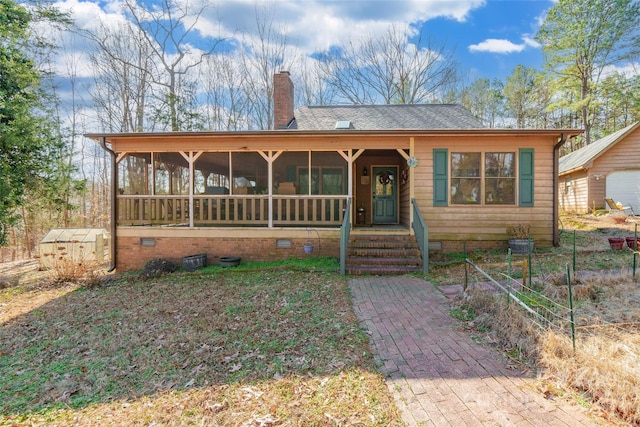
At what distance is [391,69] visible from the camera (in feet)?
67.2

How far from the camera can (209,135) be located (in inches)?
311

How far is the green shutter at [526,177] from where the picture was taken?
8.00 metres

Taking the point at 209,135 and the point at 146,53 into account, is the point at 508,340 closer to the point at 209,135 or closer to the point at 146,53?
the point at 209,135

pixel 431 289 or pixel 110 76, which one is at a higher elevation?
pixel 110 76

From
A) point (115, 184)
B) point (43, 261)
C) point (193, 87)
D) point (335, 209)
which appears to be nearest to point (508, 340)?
point (335, 209)

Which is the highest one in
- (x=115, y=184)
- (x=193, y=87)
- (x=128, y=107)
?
(x=193, y=87)

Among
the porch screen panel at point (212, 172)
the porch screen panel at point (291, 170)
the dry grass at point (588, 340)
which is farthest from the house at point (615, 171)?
the porch screen panel at point (212, 172)

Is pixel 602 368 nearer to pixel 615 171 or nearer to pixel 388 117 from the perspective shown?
pixel 388 117

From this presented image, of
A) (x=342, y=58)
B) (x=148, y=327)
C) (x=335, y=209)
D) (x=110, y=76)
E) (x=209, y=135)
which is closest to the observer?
(x=148, y=327)

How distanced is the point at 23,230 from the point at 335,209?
14.3 metres

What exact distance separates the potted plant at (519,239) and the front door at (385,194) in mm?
3683

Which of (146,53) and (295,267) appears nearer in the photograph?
(295,267)

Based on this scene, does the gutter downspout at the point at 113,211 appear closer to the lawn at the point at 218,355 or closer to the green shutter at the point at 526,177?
the lawn at the point at 218,355

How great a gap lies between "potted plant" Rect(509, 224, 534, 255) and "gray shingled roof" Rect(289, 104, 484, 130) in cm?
416
